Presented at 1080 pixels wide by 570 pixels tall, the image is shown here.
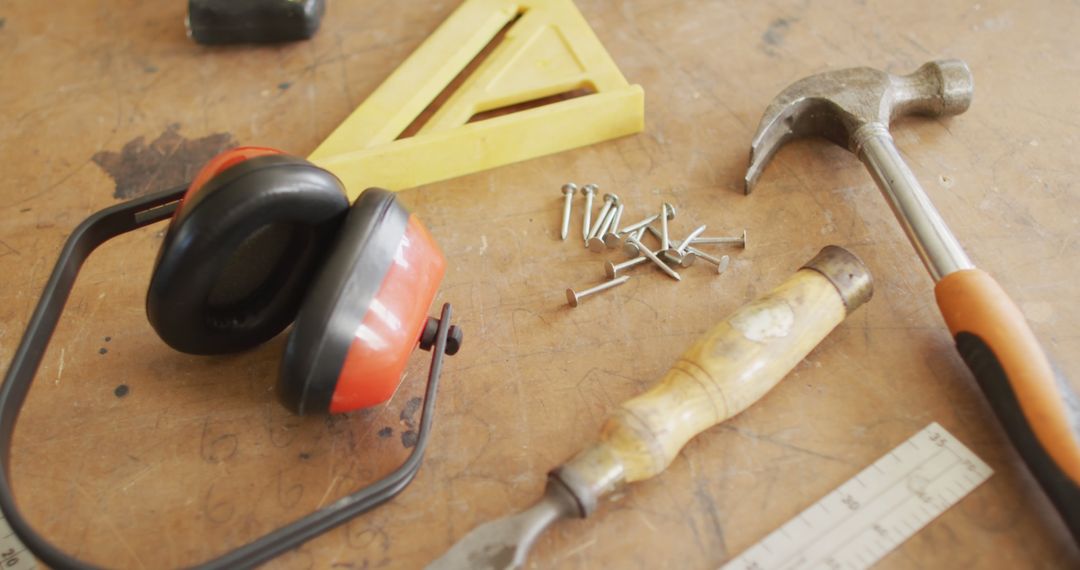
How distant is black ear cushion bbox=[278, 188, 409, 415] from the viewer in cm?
76

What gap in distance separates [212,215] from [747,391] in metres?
0.55

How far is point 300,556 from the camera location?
0.83m

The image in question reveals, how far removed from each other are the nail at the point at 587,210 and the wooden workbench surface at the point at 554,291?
0.03 metres

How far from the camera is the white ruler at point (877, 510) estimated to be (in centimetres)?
80

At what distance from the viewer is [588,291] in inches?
40.5

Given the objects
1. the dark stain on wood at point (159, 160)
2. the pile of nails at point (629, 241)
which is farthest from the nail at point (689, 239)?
the dark stain on wood at point (159, 160)

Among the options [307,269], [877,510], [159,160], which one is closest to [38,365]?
[307,269]

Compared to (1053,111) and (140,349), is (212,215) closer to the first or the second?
(140,349)

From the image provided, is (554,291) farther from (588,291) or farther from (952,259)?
(952,259)

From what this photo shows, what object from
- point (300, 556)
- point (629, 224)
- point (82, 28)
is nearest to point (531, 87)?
point (629, 224)

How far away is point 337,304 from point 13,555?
44 cm

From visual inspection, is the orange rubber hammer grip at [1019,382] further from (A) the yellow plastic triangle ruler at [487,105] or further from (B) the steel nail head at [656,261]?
(A) the yellow plastic triangle ruler at [487,105]

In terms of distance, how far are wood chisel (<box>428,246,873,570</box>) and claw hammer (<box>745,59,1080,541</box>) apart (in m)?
0.11

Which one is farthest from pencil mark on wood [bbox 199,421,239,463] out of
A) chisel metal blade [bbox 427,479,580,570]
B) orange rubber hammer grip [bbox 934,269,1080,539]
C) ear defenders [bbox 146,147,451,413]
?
orange rubber hammer grip [bbox 934,269,1080,539]
